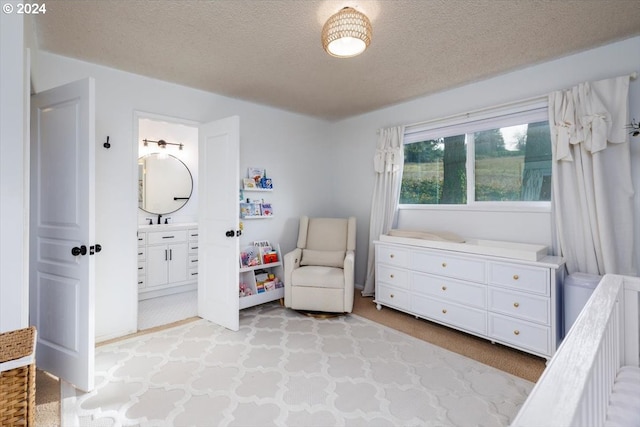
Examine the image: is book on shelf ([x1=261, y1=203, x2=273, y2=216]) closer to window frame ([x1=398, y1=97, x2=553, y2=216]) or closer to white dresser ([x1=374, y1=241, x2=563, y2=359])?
white dresser ([x1=374, y1=241, x2=563, y2=359])

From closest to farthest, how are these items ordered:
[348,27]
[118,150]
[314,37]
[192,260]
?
[348,27] < [314,37] < [118,150] < [192,260]

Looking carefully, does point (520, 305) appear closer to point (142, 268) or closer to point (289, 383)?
point (289, 383)

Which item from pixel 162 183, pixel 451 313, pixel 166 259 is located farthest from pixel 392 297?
pixel 162 183

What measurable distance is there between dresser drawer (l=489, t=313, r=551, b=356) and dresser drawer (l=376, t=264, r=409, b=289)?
842 mm

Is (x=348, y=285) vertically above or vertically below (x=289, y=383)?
above

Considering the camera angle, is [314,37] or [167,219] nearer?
[314,37]

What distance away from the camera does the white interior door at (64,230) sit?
76.8 inches

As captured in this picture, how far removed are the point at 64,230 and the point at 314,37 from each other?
2166 mm

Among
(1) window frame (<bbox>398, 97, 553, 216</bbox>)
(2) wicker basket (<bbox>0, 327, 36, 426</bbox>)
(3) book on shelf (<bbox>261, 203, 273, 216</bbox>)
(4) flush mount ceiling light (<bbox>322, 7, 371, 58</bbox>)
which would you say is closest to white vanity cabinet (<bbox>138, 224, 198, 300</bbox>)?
(3) book on shelf (<bbox>261, 203, 273, 216</bbox>)

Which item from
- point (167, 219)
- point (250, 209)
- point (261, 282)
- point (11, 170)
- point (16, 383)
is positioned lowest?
point (261, 282)

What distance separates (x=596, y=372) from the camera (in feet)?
2.64

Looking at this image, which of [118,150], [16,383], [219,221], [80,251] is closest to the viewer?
[16,383]

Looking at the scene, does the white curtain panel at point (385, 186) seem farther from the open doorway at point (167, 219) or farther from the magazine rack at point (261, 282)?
the open doorway at point (167, 219)

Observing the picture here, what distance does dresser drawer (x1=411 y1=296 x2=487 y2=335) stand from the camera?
263cm
